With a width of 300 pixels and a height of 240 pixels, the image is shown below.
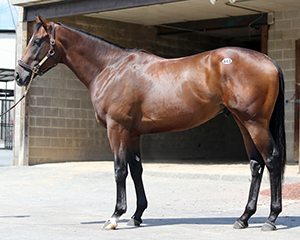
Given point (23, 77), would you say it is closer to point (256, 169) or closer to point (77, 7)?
point (256, 169)

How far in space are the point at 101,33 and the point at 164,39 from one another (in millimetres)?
2794

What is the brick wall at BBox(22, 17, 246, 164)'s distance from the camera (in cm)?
1428

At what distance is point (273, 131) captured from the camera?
5152 millimetres

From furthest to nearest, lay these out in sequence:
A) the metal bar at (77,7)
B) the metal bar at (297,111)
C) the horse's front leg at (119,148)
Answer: the metal bar at (297,111) → the metal bar at (77,7) → the horse's front leg at (119,148)

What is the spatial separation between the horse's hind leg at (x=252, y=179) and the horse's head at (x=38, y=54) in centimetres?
231

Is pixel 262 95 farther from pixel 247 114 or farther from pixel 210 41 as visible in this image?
pixel 210 41

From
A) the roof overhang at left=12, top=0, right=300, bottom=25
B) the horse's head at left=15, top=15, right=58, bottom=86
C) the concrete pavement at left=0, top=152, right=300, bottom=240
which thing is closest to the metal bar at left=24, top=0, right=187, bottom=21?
the roof overhang at left=12, top=0, right=300, bottom=25

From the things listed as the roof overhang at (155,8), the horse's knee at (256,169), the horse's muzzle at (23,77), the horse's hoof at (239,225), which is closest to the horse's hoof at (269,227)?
the horse's hoof at (239,225)

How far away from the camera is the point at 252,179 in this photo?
527 centimetres

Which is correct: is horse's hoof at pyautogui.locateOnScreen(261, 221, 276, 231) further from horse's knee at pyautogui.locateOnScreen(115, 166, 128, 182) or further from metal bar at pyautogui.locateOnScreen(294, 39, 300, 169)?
metal bar at pyautogui.locateOnScreen(294, 39, 300, 169)

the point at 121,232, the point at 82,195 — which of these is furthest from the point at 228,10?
the point at 121,232

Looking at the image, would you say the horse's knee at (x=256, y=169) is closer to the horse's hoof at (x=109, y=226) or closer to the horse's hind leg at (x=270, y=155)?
the horse's hind leg at (x=270, y=155)

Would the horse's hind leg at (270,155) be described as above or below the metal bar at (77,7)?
below

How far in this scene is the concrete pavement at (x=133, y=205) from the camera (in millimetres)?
4918
